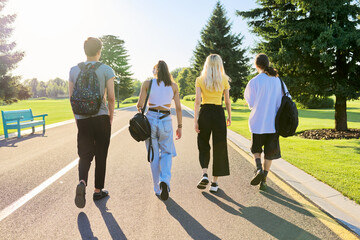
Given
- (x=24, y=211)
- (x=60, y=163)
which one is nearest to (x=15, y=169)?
(x=60, y=163)

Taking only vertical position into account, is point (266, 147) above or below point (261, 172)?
above

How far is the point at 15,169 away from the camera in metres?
5.38

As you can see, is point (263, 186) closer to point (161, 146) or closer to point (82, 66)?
point (161, 146)

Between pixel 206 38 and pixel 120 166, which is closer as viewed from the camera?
pixel 120 166

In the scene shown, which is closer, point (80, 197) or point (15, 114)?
point (80, 197)

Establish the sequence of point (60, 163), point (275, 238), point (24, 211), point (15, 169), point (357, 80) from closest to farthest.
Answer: point (275, 238), point (24, 211), point (15, 169), point (60, 163), point (357, 80)

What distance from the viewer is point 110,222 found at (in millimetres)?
3037

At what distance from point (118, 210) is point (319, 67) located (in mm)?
9543

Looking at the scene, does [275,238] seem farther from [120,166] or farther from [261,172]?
[120,166]

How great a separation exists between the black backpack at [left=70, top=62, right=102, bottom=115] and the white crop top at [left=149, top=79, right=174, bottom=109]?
714mm

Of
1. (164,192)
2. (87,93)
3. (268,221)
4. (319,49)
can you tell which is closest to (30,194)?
(87,93)

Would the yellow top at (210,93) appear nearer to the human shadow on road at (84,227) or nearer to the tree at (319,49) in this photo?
the human shadow on road at (84,227)

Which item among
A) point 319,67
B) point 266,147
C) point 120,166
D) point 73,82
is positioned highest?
point 319,67

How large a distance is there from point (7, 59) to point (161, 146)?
2084cm
